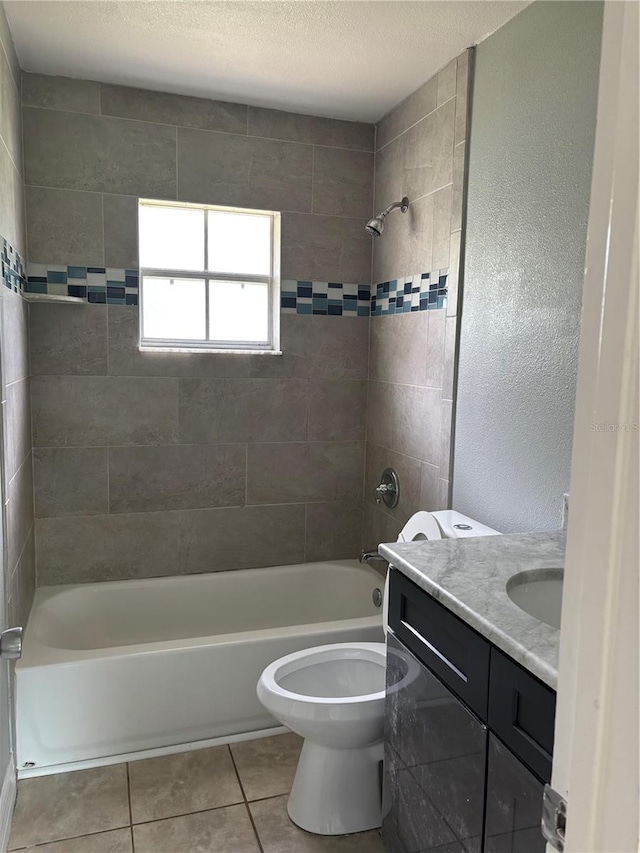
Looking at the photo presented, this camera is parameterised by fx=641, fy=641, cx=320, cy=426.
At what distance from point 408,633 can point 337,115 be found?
2.41 m

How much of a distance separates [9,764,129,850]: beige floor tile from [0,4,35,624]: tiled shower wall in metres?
0.56

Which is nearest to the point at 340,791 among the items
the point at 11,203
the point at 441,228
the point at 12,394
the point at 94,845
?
the point at 94,845

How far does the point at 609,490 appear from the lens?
502mm

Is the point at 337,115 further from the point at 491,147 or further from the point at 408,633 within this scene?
the point at 408,633

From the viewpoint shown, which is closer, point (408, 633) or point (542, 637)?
point (542, 637)

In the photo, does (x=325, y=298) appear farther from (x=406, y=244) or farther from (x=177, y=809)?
(x=177, y=809)

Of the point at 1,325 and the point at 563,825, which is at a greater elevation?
the point at 1,325

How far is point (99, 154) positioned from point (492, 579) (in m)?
2.38

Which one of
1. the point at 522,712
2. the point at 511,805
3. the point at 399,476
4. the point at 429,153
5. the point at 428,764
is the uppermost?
the point at 429,153

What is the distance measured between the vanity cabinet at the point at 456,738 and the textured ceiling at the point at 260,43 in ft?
5.90

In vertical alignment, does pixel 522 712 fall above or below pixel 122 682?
above

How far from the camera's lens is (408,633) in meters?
1.61

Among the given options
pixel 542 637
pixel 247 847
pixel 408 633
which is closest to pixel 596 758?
pixel 542 637

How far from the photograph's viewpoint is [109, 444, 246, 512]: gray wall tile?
2941 mm
